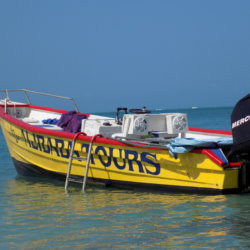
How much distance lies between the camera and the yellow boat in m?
6.75

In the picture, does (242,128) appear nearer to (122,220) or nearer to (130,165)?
(122,220)

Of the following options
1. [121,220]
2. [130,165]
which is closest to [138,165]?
[130,165]

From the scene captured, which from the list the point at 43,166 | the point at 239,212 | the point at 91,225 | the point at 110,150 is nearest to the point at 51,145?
the point at 43,166

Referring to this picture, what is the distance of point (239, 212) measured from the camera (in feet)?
20.1

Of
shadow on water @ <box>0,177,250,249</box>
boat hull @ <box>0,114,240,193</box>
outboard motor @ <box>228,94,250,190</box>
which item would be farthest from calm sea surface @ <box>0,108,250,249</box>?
outboard motor @ <box>228,94,250,190</box>

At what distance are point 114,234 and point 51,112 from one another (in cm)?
683

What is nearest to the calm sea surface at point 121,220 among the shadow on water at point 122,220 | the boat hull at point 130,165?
the shadow on water at point 122,220

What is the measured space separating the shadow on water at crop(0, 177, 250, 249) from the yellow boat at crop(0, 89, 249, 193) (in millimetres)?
199

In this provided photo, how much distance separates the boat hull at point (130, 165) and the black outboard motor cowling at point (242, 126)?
3.24 feet

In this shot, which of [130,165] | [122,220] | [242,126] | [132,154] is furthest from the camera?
[130,165]

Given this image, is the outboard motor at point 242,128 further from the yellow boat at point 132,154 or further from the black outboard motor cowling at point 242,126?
the yellow boat at point 132,154

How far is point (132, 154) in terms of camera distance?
7344 millimetres

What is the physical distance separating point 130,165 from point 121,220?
5.04 feet

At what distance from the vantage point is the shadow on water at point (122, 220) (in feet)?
16.9
